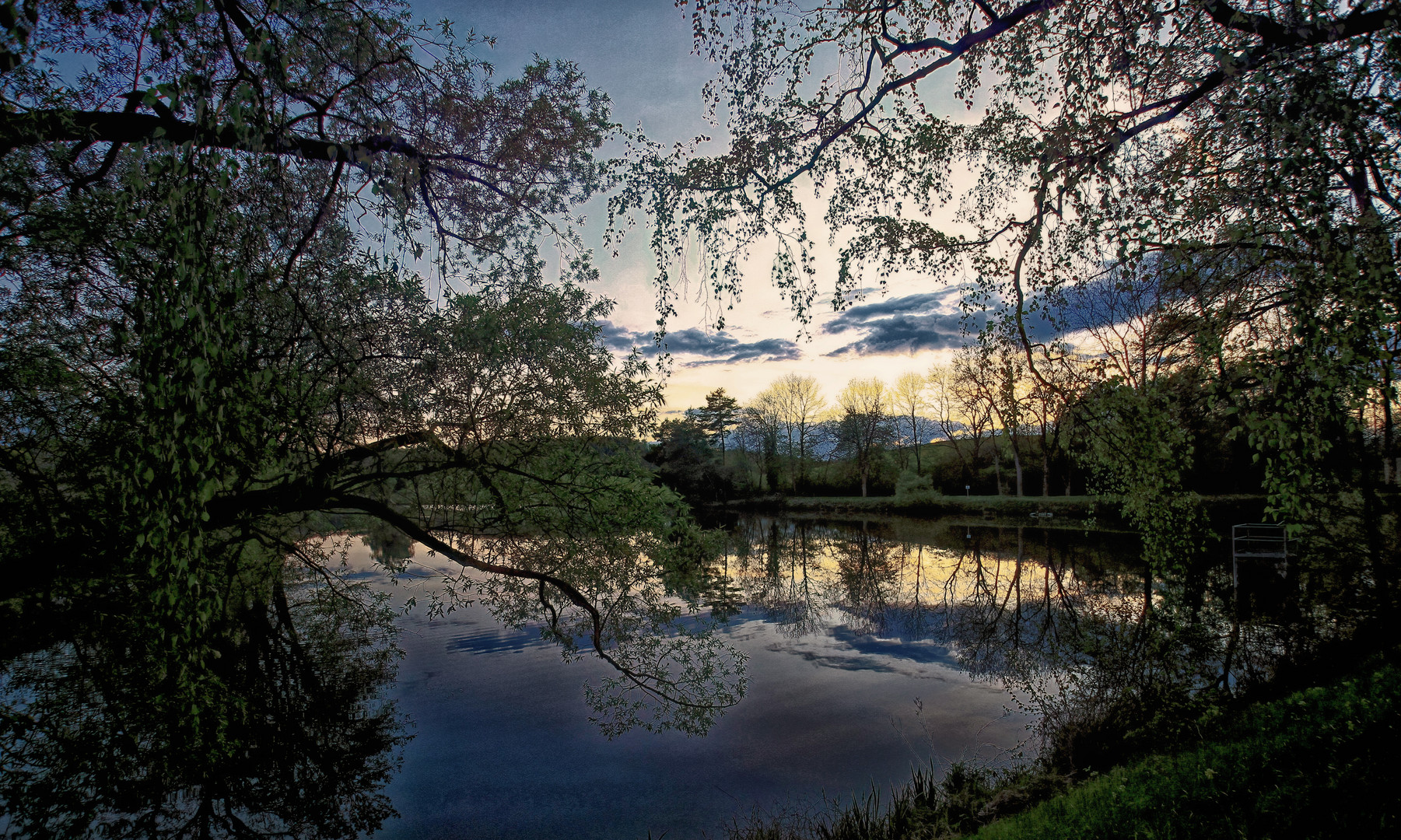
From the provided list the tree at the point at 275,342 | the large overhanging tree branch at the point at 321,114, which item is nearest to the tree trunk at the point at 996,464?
the tree at the point at 275,342

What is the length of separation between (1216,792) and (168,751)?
11.0 m

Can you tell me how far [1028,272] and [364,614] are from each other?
12817 millimetres

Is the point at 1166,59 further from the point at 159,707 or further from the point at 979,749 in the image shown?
the point at 159,707

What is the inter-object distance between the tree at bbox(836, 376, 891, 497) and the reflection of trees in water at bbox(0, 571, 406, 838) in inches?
1777

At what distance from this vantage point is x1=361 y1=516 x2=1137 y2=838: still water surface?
8.93m

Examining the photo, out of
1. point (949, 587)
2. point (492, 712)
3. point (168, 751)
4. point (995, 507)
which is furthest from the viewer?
point (995, 507)

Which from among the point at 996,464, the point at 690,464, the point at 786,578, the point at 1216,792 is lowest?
the point at 786,578

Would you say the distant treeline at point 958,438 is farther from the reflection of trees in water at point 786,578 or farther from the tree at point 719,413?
the reflection of trees in water at point 786,578

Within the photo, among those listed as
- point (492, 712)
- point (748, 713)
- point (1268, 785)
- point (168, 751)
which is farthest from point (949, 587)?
point (168, 751)

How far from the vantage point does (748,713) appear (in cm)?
1158

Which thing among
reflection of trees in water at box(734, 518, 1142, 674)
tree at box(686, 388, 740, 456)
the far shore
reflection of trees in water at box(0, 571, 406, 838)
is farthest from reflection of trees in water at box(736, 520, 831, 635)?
tree at box(686, 388, 740, 456)

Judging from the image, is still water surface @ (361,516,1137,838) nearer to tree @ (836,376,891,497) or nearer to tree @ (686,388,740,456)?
tree @ (836,376,891,497)

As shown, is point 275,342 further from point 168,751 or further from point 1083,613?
point 1083,613

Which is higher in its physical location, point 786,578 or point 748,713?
point 786,578
